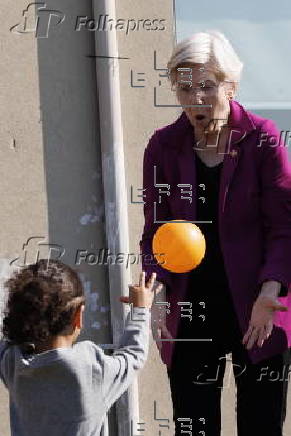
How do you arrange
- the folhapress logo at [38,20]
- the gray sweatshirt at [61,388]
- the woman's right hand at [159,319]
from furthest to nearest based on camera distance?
1. the folhapress logo at [38,20]
2. the woman's right hand at [159,319]
3. the gray sweatshirt at [61,388]

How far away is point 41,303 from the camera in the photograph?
347 centimetres

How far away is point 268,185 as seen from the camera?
13.1 feet

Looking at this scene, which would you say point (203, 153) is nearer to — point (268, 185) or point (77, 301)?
point (268, 185)

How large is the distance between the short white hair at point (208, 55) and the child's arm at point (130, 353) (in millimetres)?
797

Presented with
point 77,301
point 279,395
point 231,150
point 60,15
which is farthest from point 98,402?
point 60,15

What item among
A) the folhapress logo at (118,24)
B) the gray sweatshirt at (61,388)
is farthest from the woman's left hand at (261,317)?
the folhapress logo at (118,24)

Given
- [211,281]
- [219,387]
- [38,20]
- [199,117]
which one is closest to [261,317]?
[211,281]

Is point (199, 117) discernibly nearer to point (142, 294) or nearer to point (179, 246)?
point (179, 246)

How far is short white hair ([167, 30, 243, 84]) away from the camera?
399 cm

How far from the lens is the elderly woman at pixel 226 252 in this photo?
399 centimetres

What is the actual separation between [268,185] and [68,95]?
1.57 metres

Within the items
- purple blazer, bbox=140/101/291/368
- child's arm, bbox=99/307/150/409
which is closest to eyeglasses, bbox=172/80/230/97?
purple blazer, bbox=140/101/291/368

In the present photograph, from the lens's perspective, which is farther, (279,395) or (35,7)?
(35,7)

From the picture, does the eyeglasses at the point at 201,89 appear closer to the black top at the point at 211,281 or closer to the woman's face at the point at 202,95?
the woman's face at the point at 202,95
